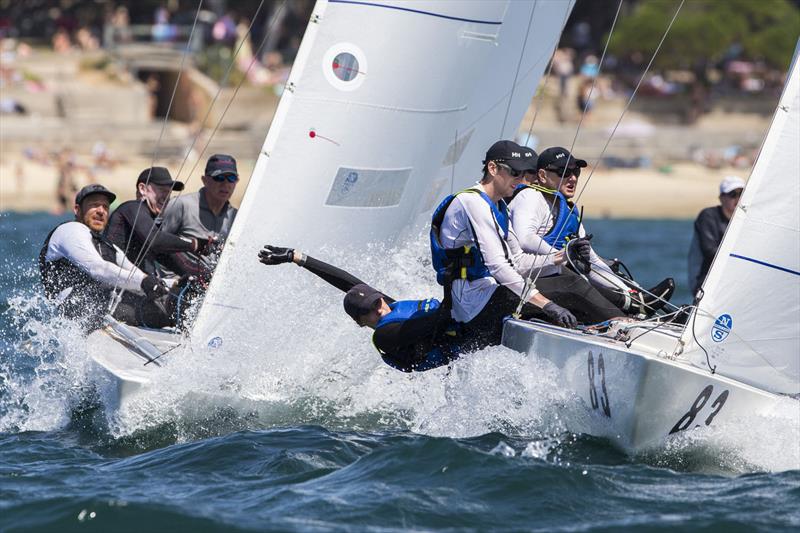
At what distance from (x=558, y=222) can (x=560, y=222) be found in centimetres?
1

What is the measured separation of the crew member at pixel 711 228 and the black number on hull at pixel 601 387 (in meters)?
3.17

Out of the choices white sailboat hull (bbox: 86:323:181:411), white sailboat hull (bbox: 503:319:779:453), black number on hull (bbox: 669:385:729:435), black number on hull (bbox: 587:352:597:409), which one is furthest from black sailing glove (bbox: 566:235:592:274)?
white sailboat hull (bbox: 86:323:181:411)

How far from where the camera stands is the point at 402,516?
536cm

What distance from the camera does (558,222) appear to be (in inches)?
281

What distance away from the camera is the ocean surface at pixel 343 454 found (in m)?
5.39

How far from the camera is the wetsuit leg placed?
6.94m

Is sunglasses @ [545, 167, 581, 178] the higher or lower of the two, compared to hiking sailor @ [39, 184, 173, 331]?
higher

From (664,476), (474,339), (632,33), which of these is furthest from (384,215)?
(632,33)

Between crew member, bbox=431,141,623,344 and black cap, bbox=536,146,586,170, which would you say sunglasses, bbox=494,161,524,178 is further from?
black cap, bbox=536,146,586,170

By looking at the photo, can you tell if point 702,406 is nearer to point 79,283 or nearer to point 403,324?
point 403,324

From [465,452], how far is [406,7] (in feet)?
9.63

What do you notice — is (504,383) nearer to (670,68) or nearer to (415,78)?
(415,78)

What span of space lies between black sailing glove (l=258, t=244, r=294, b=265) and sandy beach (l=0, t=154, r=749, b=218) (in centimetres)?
1490

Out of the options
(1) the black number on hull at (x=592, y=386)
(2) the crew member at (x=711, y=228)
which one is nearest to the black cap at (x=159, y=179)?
(1) the black number on hull at (x=592, y=386)
